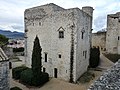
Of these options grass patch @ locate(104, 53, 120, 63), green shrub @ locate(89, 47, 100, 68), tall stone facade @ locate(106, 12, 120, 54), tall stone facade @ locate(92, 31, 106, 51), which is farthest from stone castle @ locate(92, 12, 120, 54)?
green shrub @ locate(89, 47, 100, 68)

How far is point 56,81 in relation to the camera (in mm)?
22578

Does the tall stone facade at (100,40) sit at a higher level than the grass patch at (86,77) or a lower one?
higher

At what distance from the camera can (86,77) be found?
23453 mm

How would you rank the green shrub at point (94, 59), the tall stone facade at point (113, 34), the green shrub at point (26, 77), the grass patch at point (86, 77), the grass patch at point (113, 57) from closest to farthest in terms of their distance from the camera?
the green shrub at point (26, 77) < the grass patch at point (86, 77) < the green shrub at point (94, 59) < the grass patch at point (113, 57) < the tall stone facade at point (113, 34)

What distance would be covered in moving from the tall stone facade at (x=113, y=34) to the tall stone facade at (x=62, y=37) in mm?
8844

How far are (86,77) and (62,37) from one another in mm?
6135

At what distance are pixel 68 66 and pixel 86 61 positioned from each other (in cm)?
437

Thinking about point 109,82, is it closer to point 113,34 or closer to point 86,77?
point 86,77

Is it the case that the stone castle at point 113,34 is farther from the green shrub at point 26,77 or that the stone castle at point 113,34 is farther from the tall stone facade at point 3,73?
the tall stone facade at point 3,73

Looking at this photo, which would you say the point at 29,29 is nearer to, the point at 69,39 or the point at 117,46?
the point at 69,39

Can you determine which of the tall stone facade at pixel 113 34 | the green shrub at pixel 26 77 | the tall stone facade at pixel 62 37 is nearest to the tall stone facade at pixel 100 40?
the tall stone facade at pixel 113 34

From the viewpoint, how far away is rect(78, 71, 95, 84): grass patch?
891 inches

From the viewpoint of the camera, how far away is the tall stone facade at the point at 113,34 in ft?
110

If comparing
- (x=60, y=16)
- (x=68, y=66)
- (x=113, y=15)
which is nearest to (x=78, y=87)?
(x=68, y=66)
